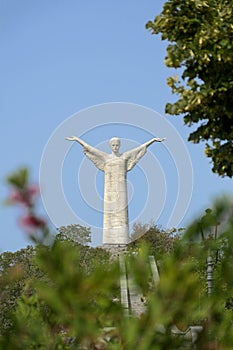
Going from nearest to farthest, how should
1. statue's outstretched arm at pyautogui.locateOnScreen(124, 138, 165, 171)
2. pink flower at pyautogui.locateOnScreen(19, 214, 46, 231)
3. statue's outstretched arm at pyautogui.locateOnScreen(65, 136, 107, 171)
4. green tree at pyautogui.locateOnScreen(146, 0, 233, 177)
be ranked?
pink flower at pyautogui.locateOnScreen(19, 214, 46, 231)
green tree at pyautogui.locateOnScreen(146, 0, 233, 177)
statue's outstretched arm at pyautogui.locateOnScreen(65, 136, 107, 171)
statue's outstretched arm at pyautogui.locateOnScreen(124, 138, 165, 171)

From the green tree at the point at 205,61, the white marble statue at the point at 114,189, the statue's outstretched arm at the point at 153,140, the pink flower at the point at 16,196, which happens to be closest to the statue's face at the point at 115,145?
the white marble statue at the point at 114,189

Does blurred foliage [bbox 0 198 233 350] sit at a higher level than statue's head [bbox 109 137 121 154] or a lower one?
lower

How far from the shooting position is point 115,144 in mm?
39531

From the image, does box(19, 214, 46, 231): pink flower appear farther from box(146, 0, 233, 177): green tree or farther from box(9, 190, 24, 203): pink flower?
box(146, 0, 233, 177): green tree

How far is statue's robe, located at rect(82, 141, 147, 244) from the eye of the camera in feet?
128

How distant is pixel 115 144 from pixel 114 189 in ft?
7.93

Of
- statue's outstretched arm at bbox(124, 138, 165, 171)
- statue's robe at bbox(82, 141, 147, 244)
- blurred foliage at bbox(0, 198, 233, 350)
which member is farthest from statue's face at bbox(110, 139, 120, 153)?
blurred foliage at bbox(0, 198, 233, 350)

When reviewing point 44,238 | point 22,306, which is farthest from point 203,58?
point 44,238

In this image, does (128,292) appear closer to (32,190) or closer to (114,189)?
(32,190)

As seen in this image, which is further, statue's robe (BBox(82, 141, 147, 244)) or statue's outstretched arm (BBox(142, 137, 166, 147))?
statue's outstretched arm (BBox(142, 137, 166, 147))

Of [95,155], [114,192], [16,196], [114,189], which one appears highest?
[95,155]

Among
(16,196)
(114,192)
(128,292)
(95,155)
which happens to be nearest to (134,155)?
(95,155)

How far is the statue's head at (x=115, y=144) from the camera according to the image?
39.5 metres

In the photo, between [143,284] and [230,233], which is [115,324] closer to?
[143,284]
